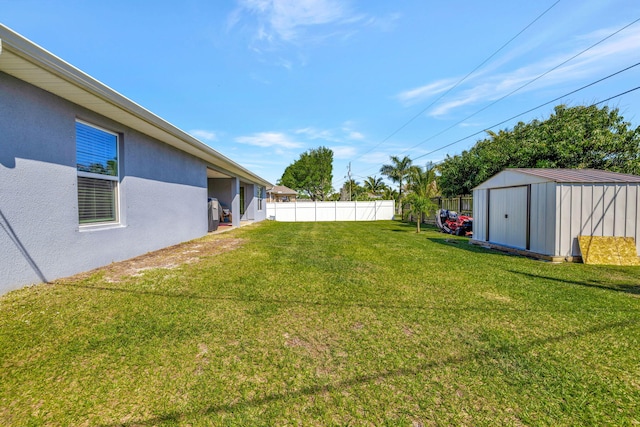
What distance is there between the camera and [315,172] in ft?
141

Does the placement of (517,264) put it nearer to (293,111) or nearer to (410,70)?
(410,70)

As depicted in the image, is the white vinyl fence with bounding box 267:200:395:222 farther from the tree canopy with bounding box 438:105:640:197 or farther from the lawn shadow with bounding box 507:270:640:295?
the lawn shadow with bounding box 507:270:640:295

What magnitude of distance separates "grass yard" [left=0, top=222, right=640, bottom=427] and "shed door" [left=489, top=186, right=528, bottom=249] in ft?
11.7

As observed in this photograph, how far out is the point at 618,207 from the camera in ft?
22.9

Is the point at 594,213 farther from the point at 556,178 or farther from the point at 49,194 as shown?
the point at 49,194

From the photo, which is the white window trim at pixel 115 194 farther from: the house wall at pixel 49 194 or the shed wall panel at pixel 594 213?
the shed wall panel at pixel 594 213

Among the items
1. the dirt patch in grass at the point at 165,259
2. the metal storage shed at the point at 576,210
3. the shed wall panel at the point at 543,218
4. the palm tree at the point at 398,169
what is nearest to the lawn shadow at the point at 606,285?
the metal storage shed at the point at 576,210

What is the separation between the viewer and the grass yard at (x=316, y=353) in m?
1.86

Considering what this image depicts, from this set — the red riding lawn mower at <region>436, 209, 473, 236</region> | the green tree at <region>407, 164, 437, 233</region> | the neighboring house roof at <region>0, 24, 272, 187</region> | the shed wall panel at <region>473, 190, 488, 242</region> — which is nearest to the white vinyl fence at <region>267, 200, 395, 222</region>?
the green tree at <region>407, 164, 437, 233</region>

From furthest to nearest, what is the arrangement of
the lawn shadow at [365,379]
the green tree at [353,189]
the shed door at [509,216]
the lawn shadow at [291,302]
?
the green tree at [353,189] < the shed door at [509,216] < the lawn shadow at [291,302] < the lawn shadow at [365,379]

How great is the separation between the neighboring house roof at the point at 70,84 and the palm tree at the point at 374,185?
36999 mm

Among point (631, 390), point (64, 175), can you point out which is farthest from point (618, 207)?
point (64, 175)

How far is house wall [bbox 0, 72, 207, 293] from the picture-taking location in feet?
12.3

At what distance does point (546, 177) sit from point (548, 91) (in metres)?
6.11
